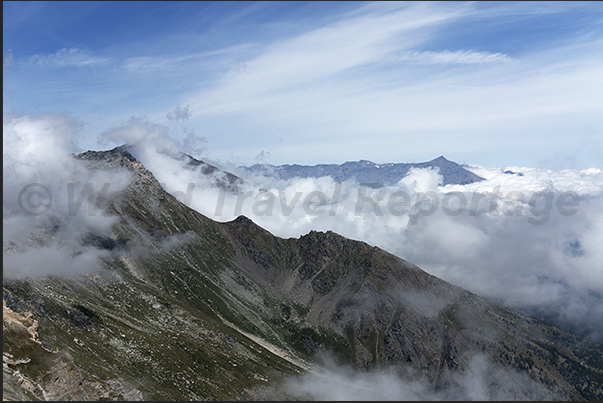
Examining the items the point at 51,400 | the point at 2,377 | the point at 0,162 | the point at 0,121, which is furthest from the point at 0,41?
the point at 51,400

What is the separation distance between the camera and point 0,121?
96.6 meters

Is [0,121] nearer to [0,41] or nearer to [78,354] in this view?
[0,41]

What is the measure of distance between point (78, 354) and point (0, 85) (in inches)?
6248

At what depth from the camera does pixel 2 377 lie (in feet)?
410

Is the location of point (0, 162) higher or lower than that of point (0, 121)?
lower

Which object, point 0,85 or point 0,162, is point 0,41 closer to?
point 0,85

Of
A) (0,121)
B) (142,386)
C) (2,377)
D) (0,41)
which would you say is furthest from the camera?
(142,386)

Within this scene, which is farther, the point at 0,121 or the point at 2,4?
the point at 0,121

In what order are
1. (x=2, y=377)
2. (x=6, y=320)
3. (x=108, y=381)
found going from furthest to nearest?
1. (x=108, y=381)
2. (x=6, y=320)
3. (x=2, y=377)

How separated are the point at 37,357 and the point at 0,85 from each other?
117 metres

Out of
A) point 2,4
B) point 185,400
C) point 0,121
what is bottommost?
point 185,400

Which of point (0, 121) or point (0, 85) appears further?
point (0, 121)

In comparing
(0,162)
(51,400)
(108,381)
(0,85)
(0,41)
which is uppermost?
(0,41)

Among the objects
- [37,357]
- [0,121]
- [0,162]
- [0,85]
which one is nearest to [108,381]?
[37,357]
